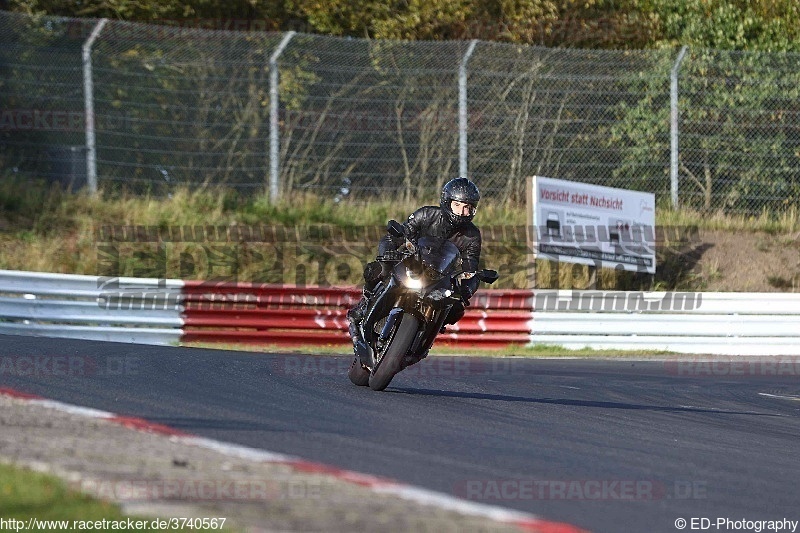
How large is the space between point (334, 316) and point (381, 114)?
3.89 meters

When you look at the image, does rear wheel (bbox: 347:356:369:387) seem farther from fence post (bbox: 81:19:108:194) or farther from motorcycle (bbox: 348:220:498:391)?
fence post (bbox: 81:19:108:194)

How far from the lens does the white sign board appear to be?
57.9 ft

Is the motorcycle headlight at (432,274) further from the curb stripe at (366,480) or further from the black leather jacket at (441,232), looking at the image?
the curb stripe at (366,480)

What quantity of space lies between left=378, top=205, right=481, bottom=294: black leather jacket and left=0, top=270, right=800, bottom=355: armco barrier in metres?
6.47

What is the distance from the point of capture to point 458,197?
8.78m

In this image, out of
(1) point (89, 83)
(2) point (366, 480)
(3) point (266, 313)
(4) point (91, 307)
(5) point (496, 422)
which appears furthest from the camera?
(1) point (89, 83)

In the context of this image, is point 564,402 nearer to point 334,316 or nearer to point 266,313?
point 334,316

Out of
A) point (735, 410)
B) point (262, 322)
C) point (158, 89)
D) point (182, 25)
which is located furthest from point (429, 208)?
point (182, 25)

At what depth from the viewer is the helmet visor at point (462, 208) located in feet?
29.0

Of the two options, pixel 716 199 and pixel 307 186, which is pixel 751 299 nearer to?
pixel 716 199

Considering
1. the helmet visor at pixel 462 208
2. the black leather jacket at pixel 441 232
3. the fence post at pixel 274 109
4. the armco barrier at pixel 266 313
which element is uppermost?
the fence post at pixel 274 109

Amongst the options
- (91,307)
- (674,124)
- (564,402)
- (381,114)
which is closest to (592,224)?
(674,124)

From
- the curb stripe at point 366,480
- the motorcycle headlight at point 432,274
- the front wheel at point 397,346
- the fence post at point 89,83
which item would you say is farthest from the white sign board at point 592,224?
the curb stripe at point 366,480

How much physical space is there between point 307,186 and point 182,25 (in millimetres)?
5858
